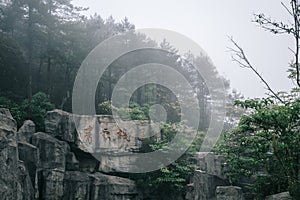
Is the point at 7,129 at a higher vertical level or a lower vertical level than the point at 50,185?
higher

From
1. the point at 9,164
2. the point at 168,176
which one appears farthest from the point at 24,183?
the point at 168,176

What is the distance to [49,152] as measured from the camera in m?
9.80

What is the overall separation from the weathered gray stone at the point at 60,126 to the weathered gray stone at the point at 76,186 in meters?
1.22

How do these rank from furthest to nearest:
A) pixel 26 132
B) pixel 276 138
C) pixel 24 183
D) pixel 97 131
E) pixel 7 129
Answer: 1. pixel 97 131
2. pixel 26 132
3. pixel 24 183
4. pixel 7 129
5. pixel 276 138

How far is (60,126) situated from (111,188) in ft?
8.55

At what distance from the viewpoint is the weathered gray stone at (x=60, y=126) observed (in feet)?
34.6

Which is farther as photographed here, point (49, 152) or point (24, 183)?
point (49, 152)

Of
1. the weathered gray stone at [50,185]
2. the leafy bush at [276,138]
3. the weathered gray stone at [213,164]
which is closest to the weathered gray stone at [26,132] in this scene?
the weathered gray stone at [50,185]

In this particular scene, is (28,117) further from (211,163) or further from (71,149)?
(211,163)

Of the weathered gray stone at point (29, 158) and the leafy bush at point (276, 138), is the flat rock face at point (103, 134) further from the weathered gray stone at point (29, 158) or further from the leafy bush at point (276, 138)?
the leafy bush at point (276, 138)

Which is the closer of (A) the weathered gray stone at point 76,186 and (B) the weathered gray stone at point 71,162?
(A) the weathered gray stone at point 76,186

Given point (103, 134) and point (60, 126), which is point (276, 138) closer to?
point (103, 134)

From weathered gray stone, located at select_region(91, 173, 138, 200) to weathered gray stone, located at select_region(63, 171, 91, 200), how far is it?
0.25m

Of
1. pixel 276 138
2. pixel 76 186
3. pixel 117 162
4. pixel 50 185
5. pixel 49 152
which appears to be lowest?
pixel 76 186
